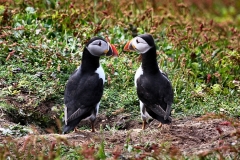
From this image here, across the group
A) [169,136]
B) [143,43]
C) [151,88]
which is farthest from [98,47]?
[169,136]

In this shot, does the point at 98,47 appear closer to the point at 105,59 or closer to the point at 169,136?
the point at 169,136

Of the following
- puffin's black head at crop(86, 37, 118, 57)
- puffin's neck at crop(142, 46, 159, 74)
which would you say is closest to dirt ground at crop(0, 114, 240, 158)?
puffin's neck at crop(142, 46, 159, 74)

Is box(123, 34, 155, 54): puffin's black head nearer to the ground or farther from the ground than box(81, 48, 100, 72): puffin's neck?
farther from the ground

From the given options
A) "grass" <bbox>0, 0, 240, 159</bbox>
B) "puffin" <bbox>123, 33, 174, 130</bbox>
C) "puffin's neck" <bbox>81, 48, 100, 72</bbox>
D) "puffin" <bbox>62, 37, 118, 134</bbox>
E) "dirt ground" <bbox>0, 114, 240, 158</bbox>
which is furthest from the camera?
"grass" <bbox>0, 0, 240, 159</bbox>

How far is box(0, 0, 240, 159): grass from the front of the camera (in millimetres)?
7387

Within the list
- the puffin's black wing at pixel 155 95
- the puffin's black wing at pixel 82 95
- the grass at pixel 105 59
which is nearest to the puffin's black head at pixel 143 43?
the puffin's black wing at pixel 155 95

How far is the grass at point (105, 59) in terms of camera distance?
739 centimetres

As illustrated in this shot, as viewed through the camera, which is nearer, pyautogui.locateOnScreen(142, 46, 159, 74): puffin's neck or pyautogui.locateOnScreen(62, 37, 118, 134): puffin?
pyautogui.locateOnScreen(62, 37, 118, 134): puffin

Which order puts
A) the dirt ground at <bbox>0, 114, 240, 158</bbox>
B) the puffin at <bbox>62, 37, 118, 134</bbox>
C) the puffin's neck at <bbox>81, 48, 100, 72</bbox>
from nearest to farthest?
the dirt ground at <bbox>0, 114, 240, 158</bbox> < the puffin at <bbox>62, 37, 118, 134</bbox> < the puffin's neck at <bbox>81, 48, 100, 72</bbox>

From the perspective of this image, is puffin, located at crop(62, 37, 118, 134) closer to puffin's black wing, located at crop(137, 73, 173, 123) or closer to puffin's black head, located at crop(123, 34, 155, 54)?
puffin's black head, located at crop(123, 34, 155, 54)

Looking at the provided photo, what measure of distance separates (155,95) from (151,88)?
9 centimetres

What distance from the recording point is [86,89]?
6629 millimetres

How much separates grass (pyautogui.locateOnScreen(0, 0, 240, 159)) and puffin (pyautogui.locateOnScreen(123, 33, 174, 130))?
636 mm

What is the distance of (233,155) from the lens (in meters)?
5.38
